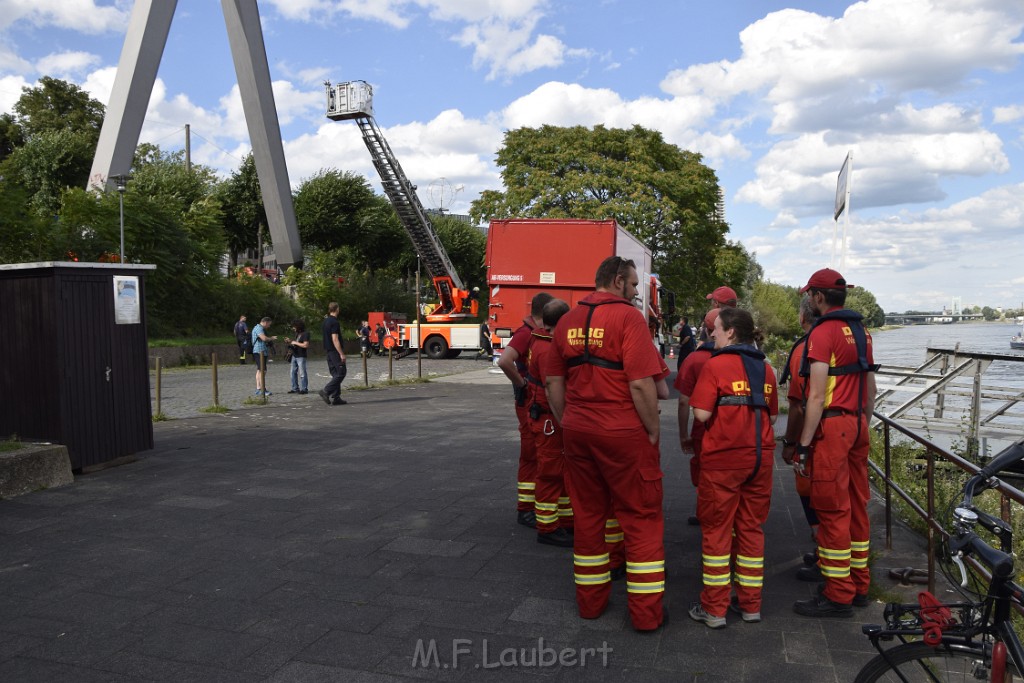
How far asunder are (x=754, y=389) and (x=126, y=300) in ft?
22.4

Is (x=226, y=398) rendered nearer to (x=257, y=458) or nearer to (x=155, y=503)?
(x=257, y=458)

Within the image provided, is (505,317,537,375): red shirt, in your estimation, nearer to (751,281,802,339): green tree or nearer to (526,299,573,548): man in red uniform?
(526,299,573,548): man in red uniform

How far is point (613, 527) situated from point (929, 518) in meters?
1.78

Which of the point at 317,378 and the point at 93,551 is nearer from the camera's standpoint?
the point at 93,551

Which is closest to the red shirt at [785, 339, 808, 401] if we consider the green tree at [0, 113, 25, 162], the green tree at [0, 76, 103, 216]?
the green tree at [0, 76, 103, 216]

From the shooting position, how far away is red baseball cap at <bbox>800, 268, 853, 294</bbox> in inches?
183

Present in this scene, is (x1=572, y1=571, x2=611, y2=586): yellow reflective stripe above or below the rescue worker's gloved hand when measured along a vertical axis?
below

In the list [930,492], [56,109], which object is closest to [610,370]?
[930,492]

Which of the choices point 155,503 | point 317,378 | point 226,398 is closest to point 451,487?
point 155,503

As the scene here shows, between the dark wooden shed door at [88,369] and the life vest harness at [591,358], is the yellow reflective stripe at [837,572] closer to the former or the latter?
the life vest harness at [591,358]

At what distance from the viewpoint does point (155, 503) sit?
22.3ft

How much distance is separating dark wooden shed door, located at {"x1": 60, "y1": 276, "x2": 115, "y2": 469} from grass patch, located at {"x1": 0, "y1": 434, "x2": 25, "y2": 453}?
409mm

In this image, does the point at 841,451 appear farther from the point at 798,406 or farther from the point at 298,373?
the point at 298,373

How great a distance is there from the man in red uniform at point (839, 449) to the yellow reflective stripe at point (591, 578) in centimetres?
106
